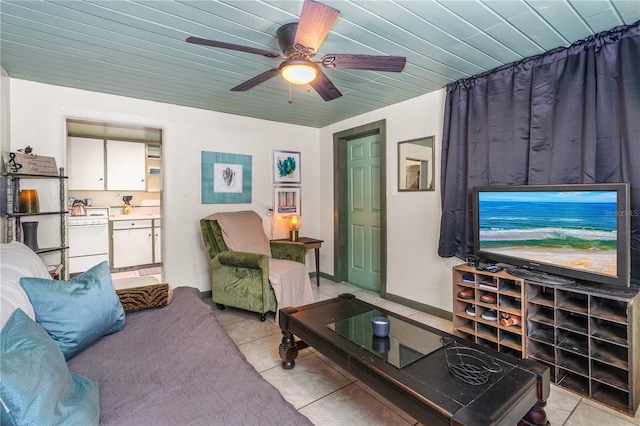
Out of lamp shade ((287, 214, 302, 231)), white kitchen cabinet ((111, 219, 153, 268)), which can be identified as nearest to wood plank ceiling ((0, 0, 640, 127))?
lamp shade ((287, 214, 302, 231))

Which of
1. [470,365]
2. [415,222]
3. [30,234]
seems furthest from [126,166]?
[470,365]

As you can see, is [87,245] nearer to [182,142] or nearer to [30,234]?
[30,234]

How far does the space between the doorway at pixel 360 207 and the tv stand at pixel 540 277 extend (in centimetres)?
156

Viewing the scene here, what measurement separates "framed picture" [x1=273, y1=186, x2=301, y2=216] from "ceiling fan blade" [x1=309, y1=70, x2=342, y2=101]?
2.13 m

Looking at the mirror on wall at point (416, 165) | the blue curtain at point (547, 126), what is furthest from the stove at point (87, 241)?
the blue curtain at point (547, 126)

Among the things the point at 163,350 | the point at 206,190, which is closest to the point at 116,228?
the point at 206,190

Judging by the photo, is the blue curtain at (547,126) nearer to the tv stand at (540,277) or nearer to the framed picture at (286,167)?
the tv stand at (540,277)

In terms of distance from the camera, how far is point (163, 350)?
4.72ft

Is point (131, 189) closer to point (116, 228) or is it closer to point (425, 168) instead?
point (116, 228)

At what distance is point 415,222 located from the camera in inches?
131

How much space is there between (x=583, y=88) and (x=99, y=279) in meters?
3.13

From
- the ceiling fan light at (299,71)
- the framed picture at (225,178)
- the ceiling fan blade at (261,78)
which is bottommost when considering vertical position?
the framed picture at (225,178)

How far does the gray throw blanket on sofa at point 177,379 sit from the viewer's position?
0.99 m

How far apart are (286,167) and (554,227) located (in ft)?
10.2
